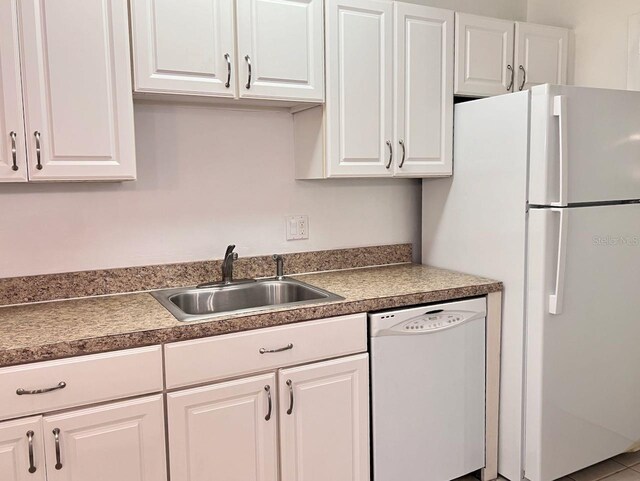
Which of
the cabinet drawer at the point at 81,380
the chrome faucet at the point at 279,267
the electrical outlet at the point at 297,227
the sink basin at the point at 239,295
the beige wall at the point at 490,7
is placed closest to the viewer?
the cabinet drawer at the point at 81,380

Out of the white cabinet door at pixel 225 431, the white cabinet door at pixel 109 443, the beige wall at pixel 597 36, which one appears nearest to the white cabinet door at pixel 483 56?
the beige wall at pixel 597 36

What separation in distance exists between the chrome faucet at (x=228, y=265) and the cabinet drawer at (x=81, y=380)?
0.69 meters

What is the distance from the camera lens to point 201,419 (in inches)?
69.3

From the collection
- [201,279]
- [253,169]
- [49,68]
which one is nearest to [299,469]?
[201,279]

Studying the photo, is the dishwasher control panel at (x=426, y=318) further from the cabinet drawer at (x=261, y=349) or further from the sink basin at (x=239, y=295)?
the sink basin at (x=239, y=295)

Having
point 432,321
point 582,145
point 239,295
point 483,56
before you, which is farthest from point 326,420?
point 483,56

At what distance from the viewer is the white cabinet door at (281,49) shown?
2.04m

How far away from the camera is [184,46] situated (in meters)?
1.94

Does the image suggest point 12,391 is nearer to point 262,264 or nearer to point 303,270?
point 262,264

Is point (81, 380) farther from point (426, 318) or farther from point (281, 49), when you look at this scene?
point (281, 49)

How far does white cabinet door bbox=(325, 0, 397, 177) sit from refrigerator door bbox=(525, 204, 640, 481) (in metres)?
0.74

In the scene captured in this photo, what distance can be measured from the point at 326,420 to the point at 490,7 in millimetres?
2394

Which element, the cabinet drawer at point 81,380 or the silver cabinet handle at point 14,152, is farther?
Result: the silver cabinet handle at point 14,152

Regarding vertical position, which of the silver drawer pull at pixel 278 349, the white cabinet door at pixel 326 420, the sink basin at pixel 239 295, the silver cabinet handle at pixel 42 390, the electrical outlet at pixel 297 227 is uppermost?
the electrical outlet at pixel 297 227
